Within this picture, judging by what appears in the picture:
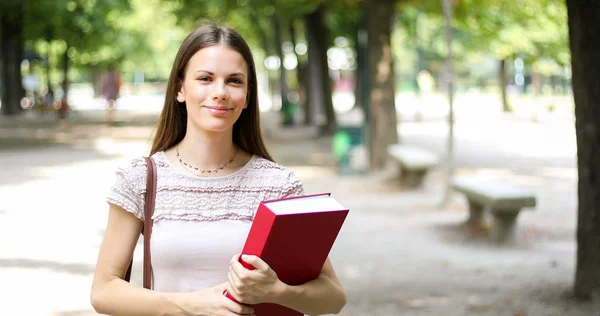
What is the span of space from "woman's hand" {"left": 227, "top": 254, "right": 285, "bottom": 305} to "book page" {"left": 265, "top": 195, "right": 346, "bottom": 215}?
0.14 m

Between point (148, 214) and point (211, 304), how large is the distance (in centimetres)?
34

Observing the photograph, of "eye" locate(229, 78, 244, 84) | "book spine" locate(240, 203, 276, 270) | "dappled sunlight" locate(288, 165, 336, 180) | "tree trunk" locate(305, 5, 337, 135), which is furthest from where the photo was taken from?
"tree trunk" locate(305, 5, 337, 135)

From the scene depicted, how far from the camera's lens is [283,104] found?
33531mm

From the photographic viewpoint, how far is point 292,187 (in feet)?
9.02

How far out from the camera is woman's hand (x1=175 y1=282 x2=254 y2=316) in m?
2.45

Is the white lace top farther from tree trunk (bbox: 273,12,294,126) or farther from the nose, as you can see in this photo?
tree trunk (bbox: 273,12,294,126)

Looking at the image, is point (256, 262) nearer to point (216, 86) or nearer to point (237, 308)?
point (237, 308)

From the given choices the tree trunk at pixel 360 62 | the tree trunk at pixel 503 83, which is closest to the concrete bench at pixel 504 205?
the tree trunk at pixel 360 62

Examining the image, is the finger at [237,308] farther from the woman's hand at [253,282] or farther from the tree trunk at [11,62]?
the tree trunk at [11,62]

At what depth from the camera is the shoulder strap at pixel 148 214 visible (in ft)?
8.65

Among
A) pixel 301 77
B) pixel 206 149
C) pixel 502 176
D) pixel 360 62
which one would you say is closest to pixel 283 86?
pixel 301 77

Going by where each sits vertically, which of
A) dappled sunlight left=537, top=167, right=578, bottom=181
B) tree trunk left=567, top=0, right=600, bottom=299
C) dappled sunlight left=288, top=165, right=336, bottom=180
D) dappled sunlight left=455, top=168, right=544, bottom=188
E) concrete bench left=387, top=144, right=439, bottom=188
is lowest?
dappled sunlight left=537, top=167, right=578, bottom=181

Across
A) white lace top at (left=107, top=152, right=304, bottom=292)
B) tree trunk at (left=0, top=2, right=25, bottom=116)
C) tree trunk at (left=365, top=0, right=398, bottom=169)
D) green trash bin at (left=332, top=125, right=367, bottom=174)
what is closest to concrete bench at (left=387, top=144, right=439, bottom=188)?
green trash bin at (left=332, top=125, right=367, bottom=174)

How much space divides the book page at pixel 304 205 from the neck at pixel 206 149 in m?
0.44
